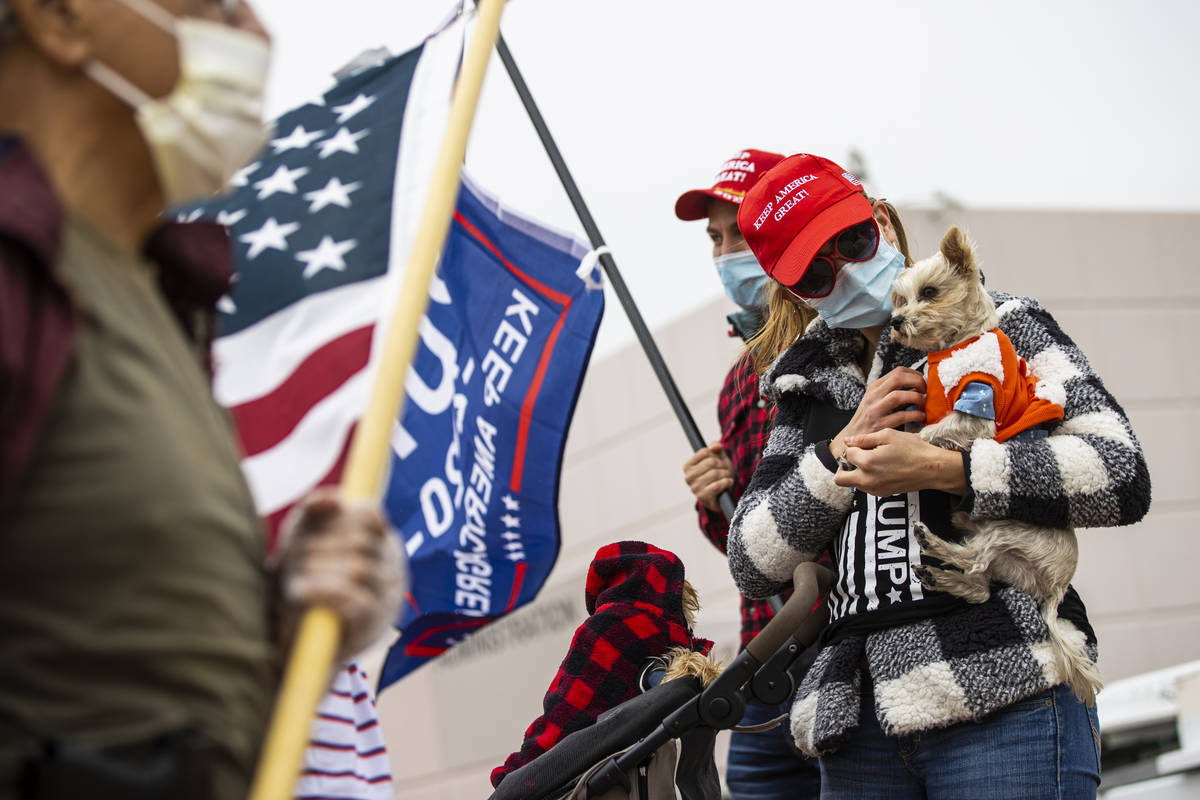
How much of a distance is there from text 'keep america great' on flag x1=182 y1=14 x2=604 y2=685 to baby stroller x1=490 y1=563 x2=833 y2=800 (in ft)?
2.71

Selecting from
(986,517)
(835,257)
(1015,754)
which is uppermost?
(835,257)

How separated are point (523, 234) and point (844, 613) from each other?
1.76m

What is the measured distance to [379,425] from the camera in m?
1.53

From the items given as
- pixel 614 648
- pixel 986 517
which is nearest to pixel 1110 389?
pixel 614 648

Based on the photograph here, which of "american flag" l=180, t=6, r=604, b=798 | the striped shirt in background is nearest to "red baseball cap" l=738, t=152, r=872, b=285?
"american flag" l=180, t=6, r=604, b=798

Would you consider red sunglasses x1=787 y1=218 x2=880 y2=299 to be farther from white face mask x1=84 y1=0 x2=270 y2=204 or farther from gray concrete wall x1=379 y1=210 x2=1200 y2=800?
gray concrete wall x1=379 y1=210 x2=1200 y2=800

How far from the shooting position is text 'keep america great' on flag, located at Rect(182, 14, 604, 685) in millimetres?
3086

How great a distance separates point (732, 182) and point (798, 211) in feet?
2.75

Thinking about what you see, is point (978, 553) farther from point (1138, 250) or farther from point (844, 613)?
point (1138, 250)

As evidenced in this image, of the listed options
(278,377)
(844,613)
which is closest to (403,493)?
(278,377)

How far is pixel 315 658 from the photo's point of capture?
1.36 metres

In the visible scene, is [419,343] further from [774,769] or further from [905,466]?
→ [905,466]

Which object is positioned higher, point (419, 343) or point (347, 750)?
point (419, 343)

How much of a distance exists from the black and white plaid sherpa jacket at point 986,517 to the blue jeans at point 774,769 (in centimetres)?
60
